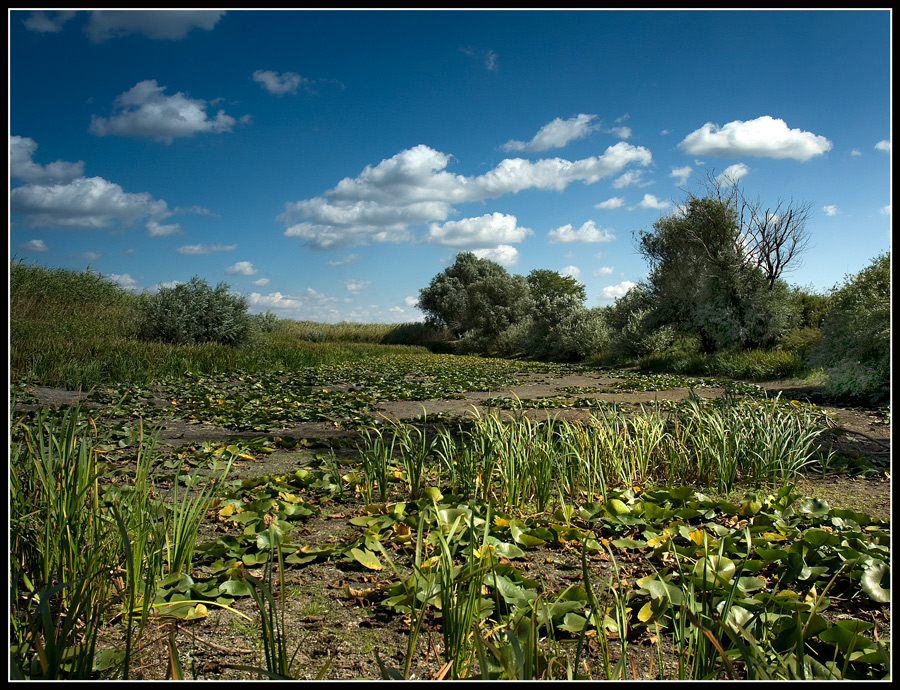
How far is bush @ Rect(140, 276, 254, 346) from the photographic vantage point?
1326 centimetres

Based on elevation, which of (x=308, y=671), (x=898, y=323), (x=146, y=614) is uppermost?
(x=898, y=323)

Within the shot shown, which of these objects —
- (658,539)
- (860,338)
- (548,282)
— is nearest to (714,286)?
(860,338)

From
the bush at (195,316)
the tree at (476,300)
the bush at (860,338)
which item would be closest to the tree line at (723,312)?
the bush at (860,338)

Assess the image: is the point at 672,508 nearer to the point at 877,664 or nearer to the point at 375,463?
the point at 877,664

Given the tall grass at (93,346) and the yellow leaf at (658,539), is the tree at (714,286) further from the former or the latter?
the yellow leaf at (658,539)

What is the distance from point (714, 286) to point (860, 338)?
21.2 ft

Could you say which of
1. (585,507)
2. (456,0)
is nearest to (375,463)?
(585,507)

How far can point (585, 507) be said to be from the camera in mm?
2611

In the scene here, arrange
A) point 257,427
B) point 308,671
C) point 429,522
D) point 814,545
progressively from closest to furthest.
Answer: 1. point 308,671
2. point 814,545
3. point 429,522
4. point 257,427

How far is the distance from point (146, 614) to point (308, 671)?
20.1 inches

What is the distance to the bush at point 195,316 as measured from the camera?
13258 mm

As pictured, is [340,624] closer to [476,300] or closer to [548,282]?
[476,300]

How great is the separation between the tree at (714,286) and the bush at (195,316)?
478 inches

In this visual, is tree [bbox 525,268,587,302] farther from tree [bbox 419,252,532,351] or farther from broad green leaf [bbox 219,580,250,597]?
broad green leaf [bbox 219,580,250,597]
